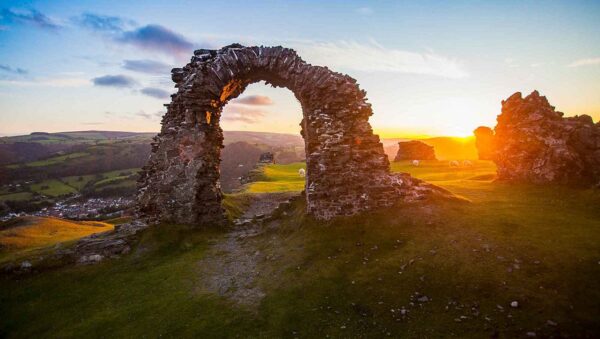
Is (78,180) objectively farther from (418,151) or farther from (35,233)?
(418,151)

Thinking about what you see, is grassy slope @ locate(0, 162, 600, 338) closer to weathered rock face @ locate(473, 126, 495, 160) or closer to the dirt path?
the dirt path

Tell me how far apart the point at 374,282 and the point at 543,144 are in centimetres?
1512

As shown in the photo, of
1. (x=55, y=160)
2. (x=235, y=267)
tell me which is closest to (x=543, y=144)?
(x=235, y=267)

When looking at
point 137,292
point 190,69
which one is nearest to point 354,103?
point 190,69

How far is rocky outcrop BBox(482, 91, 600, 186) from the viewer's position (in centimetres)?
1689

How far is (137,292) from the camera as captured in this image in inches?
491

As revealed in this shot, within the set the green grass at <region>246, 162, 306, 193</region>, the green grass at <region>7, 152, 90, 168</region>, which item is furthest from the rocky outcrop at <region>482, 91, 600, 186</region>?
the green grass at <region>7, 152, 90, 168</region>

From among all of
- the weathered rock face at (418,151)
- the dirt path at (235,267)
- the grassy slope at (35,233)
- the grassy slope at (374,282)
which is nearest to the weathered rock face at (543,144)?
the grassy slope at (374,282)

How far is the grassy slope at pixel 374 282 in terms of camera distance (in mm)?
8258

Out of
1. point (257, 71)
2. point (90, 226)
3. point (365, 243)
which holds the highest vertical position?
point (257, 71)

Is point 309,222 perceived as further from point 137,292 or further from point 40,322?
point 40,322

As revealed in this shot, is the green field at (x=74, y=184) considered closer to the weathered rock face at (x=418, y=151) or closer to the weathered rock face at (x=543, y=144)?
the weathered rock face at (x=418, y=151)

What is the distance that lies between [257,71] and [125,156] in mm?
120649

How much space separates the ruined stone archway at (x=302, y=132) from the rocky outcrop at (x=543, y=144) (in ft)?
27.2
